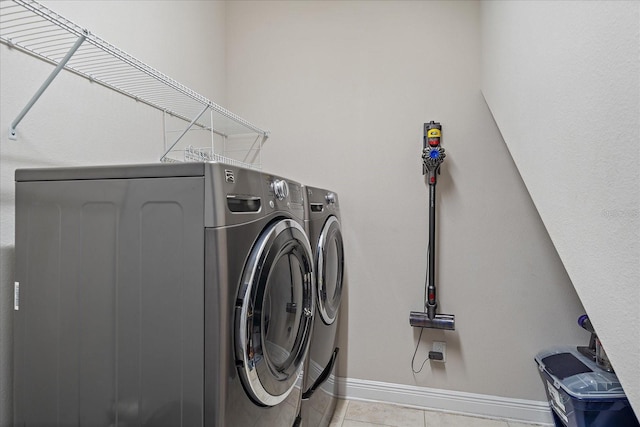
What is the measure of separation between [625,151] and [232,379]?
98 cm

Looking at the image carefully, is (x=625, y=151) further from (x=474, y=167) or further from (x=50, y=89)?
(x=50, y=89)

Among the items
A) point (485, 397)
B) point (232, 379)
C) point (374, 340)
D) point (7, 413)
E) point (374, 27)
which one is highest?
point (374, 27)

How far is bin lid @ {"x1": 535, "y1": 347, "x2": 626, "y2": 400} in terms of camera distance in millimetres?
1406

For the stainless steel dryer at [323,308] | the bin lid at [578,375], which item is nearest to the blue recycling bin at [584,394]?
the bin lid at [578,375]

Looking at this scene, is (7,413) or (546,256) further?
(546,256)

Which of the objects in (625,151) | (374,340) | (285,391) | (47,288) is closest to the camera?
(625,151)

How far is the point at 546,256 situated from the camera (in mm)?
1894

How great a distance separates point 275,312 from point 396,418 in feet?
4.36

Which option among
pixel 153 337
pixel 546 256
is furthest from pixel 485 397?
pixel 153 337

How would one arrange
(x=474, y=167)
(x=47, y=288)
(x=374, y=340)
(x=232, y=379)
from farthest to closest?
(x=374, y=340) → (x=474, y=167) → (x=47, y=288) → (x=232, y=379)

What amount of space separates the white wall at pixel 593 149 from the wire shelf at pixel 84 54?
48.6 inches

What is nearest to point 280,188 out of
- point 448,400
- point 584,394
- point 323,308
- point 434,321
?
point 323,308

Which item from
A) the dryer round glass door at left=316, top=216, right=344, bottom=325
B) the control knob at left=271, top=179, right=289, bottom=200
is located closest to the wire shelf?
the control knob at left=271, top=179, right=289, bottom=200

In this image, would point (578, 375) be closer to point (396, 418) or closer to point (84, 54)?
point (396, 418)
